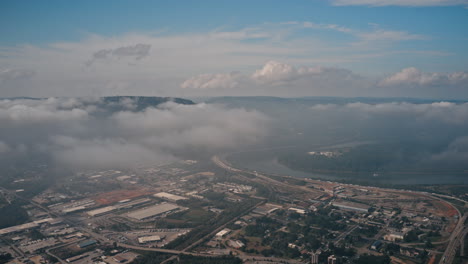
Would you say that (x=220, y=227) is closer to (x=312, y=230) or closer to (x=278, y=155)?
(x=312, y=230)

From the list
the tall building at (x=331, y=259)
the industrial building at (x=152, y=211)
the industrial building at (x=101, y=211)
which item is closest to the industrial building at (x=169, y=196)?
the industrial building at (x=152, y=211)

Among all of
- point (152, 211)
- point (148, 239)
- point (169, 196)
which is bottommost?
point (148, 239)

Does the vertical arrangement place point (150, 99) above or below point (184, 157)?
above

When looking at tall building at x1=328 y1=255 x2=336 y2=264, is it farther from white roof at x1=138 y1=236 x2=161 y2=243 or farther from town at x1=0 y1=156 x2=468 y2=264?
white roof at x1=138 y1=236 x2=161 y2=243

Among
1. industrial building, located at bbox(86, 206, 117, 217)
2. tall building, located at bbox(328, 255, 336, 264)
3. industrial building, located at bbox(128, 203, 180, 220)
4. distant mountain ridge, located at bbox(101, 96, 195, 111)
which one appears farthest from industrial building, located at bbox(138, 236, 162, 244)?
distant mountain ridge, located at bbox(101, 96, 195, 111)

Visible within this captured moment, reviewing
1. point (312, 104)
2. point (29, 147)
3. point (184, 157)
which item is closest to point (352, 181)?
point (184, 157)

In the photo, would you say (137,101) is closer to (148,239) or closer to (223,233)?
(148,239)

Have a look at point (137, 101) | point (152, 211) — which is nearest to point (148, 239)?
point (152, 211)

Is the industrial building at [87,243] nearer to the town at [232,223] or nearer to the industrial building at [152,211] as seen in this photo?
the town at [232,223]
